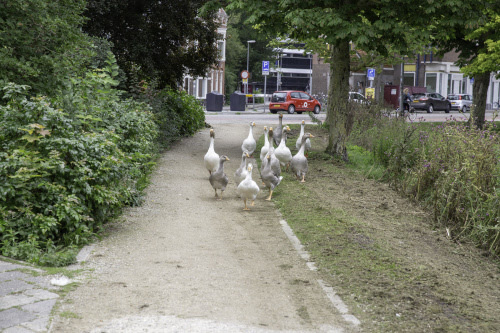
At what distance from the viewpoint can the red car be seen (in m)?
45.4

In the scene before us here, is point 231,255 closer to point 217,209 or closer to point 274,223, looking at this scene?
point 274,223

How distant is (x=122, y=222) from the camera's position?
342 inches

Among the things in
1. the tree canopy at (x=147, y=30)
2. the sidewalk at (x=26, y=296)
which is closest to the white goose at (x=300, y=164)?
the tree canopy at (x=147, y=30)

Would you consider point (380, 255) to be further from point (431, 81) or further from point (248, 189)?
point (431, 81)

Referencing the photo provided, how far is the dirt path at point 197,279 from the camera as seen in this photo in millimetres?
5039

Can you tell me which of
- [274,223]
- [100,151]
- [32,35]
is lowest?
[274,223]

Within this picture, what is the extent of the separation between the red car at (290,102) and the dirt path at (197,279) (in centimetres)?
3564

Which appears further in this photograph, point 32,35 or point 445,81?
point 445,81

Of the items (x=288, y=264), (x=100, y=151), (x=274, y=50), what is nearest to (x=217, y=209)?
(x=100, y=151)

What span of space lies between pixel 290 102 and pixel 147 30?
1112 inches

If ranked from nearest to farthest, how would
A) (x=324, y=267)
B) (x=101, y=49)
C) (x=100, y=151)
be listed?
1. (x=324, y=267)
2. (x=100, y=151)
3. (x=101, y=49)

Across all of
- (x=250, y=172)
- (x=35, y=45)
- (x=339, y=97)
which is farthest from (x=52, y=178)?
(x=339, y=97)

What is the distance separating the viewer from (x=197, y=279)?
20.3ft

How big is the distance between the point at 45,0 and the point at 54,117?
10.3 feet
